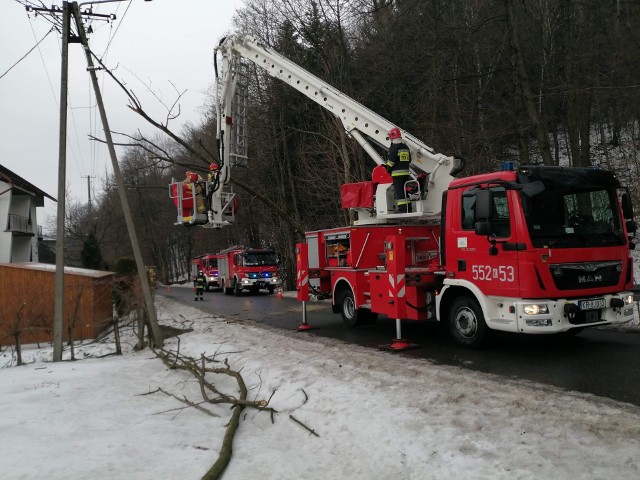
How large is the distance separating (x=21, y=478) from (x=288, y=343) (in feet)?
19.3

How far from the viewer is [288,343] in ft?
30.6

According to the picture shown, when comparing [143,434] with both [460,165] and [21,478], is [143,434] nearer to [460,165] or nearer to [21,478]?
[21,478]

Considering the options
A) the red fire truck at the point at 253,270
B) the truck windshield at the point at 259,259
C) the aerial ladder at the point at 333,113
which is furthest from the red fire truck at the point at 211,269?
the aerial ladder at the point at 333,113

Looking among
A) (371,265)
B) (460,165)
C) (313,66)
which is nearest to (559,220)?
(460,165)

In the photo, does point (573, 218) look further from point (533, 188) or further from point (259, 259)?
point (259, 259)

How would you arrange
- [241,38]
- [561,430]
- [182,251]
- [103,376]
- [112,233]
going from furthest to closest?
[182,251] → [112,233] → [241,38] → [103,376] → [561,430]

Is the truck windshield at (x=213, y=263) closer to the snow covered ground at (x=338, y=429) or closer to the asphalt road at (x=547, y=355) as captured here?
the asphalt road at (x=547, y=355)

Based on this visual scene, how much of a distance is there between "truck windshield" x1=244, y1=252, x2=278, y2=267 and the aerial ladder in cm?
1500

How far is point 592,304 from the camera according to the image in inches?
269

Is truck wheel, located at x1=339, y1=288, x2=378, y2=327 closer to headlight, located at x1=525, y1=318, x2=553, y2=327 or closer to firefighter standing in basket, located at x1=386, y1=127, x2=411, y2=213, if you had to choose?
firefighter standing in basket, located at x1=386, y1=127, x2=411, y2=213

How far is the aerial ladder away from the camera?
9.30m

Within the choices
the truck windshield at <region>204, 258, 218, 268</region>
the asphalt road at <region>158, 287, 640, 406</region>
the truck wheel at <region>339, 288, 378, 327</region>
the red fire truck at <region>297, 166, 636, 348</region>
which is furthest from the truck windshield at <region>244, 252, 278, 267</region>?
the red fire truck at <region>297, 166, 636, 348</region>

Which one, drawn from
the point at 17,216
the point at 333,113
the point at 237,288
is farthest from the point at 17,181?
the point at 333,113

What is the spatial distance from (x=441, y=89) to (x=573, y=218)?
41.7 ft
